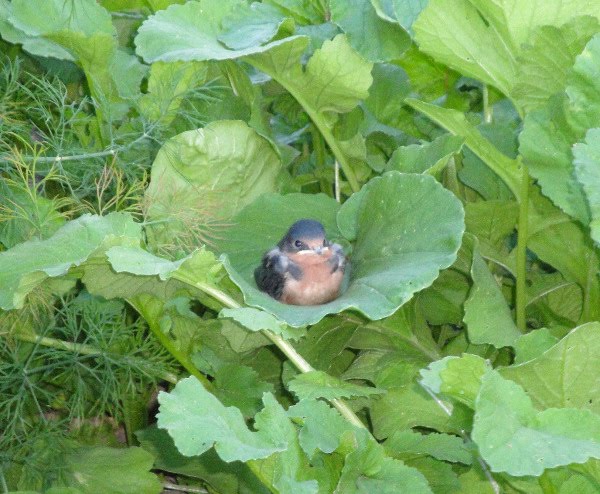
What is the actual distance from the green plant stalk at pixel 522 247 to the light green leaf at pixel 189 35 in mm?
646

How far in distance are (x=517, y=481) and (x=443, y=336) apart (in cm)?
76

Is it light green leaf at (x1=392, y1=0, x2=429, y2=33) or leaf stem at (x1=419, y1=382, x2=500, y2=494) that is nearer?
leaf stem at (x1=419, y1=382, x2=500, y2=494)

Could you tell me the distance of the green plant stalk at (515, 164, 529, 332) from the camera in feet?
7.67

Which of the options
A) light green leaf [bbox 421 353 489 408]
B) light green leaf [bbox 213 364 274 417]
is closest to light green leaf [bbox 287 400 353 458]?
light green leaf [bbox 421 353 489 408]

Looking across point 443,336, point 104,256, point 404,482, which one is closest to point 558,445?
point 404,482

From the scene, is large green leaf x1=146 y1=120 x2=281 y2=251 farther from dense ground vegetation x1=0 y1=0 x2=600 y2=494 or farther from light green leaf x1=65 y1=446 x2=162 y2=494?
light green leaf x1=65 y1=446 x2=162 y2=494

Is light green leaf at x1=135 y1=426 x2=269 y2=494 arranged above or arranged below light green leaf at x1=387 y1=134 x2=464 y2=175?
below

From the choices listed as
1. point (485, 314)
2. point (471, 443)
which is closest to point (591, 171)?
point (485, 314)

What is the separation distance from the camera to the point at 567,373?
1833 mm

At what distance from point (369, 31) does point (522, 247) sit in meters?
0.64

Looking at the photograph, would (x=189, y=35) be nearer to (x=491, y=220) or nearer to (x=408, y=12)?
(x=408, y=12)

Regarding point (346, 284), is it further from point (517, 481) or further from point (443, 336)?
point (517, 481)

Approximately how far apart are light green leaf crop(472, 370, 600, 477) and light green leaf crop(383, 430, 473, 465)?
1.33 feet

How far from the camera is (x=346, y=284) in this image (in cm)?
236
